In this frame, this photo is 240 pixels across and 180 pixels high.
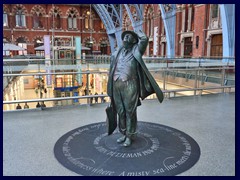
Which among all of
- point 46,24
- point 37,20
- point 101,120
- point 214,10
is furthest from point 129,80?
point 37,20

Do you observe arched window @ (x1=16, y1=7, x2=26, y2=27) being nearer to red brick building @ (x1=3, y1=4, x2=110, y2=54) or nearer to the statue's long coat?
red brick building @ (x1=3, y1=4, x2=110, y2=54)

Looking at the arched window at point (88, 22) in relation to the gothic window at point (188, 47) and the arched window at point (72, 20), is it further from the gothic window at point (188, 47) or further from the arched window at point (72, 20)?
the gothic window at point (188, 47)

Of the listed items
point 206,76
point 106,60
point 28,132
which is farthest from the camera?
point 106,60

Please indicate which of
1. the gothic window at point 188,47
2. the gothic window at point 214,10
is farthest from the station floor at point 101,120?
the gothic window at point 188,47

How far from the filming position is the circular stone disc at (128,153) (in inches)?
102

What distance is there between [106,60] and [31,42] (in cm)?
2720

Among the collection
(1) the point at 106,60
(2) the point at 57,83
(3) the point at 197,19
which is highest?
(3) the point at 197,19

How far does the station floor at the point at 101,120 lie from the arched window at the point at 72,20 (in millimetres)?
32970

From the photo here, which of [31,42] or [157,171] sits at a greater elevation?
[31,42]

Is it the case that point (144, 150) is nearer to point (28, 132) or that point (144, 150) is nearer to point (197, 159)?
point (197, 159)

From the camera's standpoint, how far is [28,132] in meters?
3.71

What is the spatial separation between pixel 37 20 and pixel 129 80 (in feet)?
117

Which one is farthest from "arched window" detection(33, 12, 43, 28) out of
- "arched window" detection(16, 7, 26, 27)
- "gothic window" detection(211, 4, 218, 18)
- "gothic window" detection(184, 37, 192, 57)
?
"gothic window" detection(211, 4, 218, 18)

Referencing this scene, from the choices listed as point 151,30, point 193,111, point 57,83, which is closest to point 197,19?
point 151,30
